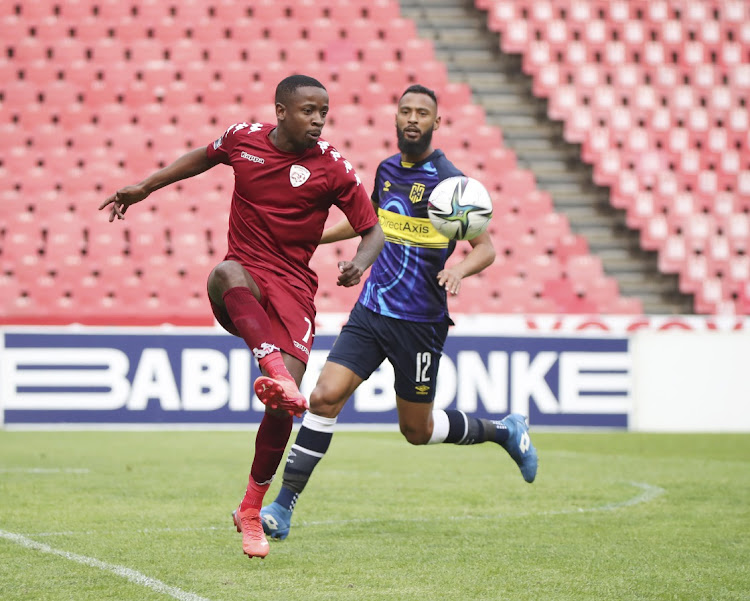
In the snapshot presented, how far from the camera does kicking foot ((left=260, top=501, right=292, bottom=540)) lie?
514 cm

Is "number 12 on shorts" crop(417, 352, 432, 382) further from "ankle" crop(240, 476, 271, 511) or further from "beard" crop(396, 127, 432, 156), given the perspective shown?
"ankle" crop(240, 476, 271, 511)

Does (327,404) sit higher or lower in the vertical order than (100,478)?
higher

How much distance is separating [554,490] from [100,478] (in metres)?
3.21

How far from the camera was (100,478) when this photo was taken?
7.99m

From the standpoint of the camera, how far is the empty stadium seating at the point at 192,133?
1420cm

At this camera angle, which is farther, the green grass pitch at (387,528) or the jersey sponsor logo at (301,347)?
the jersey sponsor logo at (301,347)

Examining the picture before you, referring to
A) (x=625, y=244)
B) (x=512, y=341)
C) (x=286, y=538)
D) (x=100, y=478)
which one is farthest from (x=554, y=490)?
(x=625, y=244)

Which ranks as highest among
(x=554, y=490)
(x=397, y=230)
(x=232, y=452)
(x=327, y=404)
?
(x=397, y=230)

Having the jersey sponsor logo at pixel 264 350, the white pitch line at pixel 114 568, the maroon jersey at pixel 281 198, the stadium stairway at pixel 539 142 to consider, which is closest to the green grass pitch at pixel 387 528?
the white pitch line at pixel 114 568

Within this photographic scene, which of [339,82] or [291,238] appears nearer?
[291,238]

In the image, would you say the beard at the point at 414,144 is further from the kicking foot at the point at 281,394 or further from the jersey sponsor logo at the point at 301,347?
the kicking foot at the point at 281,394

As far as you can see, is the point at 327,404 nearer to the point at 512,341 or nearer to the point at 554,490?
the point at 554,490

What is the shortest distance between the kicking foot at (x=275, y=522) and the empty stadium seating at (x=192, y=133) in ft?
28.3

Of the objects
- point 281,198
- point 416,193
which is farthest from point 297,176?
point 416,193
